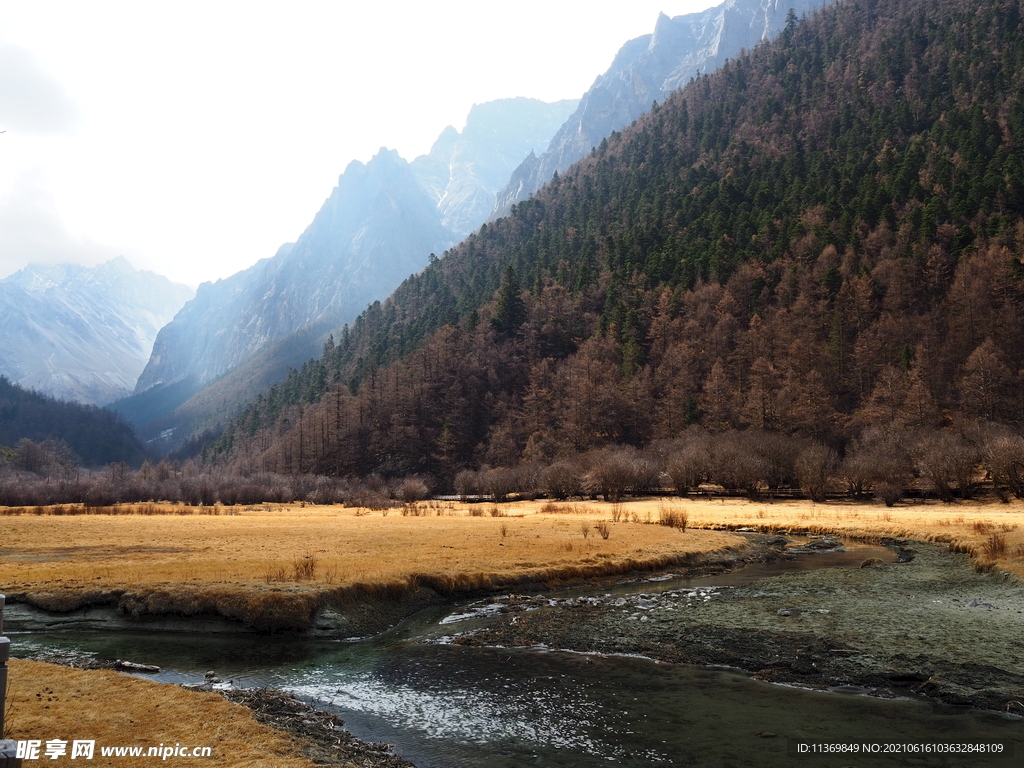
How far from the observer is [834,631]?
1939cm

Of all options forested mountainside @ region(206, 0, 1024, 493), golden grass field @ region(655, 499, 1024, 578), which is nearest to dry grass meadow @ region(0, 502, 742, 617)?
golden grass field @ region(655, 499, 1024, 578)

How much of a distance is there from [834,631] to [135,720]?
19.1 metres

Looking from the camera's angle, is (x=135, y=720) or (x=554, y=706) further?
(x=554, y=706)

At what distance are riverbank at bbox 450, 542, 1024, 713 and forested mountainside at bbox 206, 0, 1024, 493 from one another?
6510 cm

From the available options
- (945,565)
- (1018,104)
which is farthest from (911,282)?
(945,565)

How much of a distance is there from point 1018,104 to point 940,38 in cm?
5543

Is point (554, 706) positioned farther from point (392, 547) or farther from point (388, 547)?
point (388, 547)

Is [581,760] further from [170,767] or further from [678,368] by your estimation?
[678,368]

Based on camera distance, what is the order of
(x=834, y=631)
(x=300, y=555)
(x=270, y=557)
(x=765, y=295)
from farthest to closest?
(x=765, y=295) < (x=300, y=555) < (x=270, y=557) < (x=834, y=631)

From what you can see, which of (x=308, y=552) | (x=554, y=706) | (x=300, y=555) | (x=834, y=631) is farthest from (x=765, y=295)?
(x=554, y=706)

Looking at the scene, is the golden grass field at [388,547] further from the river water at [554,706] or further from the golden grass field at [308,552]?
the river water at [554,706]

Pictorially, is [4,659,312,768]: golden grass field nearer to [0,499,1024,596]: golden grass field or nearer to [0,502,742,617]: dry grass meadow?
[0,502,742,617]: dry grass meadow

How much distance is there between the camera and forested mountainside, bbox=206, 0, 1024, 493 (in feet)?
333

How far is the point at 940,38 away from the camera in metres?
170
